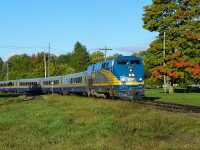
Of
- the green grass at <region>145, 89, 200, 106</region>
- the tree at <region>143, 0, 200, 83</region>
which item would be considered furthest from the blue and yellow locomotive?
the tree at <region>143, 0, 200, 83</region>

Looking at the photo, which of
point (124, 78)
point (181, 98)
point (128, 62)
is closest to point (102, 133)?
point (124, 78)

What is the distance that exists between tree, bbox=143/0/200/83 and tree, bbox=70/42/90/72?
296ft

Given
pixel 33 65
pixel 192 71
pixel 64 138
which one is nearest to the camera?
pixel 64 138

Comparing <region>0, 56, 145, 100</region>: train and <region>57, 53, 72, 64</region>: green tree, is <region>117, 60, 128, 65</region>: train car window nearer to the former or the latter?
<region>0, 56, 145, 100</region>: train

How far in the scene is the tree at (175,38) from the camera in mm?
54094

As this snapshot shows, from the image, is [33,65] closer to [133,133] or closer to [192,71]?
[192,71]

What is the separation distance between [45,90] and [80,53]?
93192 millimetres

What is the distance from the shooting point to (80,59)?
513ft

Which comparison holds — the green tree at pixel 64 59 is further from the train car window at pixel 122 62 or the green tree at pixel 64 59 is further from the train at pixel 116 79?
the train car window at pixel 122 62

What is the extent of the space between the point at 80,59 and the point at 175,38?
100944mm

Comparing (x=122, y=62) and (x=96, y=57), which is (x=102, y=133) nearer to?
(x=122, y=62)

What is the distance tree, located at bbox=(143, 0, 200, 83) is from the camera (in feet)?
177

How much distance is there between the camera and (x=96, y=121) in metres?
18.9

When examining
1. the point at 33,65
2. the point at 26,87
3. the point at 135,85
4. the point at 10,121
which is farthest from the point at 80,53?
the point at 10,121
